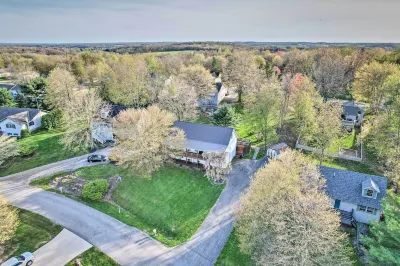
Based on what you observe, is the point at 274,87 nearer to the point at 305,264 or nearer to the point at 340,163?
the point at 340,163

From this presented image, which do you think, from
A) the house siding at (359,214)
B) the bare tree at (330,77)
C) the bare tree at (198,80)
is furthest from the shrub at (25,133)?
the bare tree at (330,77)

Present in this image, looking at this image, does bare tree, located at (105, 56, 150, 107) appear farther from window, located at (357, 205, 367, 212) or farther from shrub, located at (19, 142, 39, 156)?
window, located at (357, 205, 367, 212)

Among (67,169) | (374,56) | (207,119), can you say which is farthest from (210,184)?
(374,56)

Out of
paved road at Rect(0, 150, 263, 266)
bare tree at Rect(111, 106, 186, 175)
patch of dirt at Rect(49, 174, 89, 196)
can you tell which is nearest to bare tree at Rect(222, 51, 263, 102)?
bare tree at Rect(111, 106, 186, 175)

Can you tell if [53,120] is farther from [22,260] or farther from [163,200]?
[22,260]

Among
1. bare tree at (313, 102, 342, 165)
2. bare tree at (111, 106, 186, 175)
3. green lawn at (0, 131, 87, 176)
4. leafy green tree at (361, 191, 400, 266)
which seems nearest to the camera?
leafy green tree at (361, 191, 400, 266)

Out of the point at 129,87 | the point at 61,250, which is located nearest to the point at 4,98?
the point at 129,87
